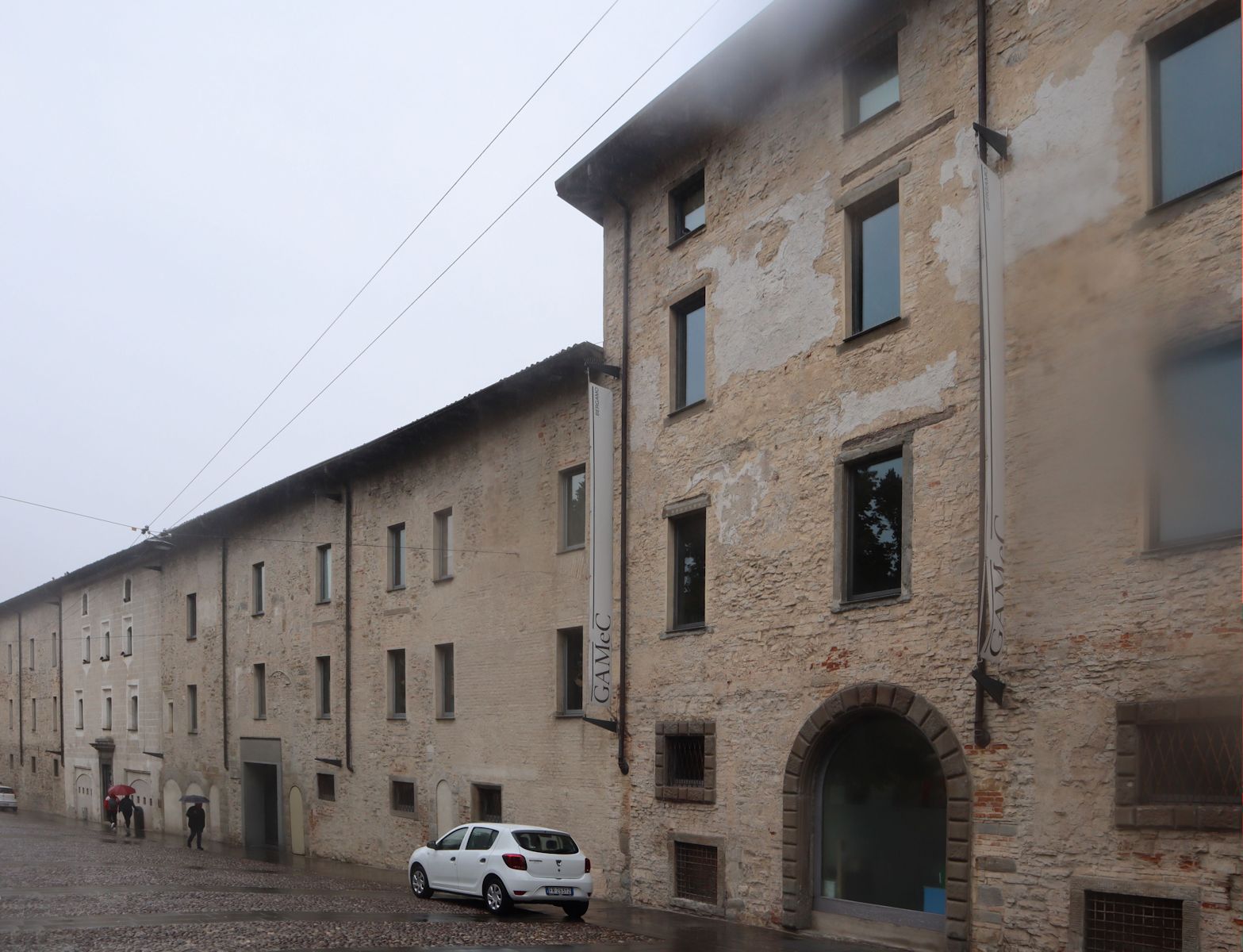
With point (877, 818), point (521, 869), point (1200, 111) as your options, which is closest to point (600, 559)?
point (521, 869)

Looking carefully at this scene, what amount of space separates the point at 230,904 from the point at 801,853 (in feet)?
28.4

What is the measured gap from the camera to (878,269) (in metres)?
16.3

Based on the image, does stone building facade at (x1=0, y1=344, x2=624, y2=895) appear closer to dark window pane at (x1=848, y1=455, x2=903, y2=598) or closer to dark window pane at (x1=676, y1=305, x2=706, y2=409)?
dark window pane at (x1=676, y1=305, x2=706, y2=409)

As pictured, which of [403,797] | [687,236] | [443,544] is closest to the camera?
[687,236]

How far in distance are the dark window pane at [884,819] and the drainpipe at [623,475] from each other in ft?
14.9

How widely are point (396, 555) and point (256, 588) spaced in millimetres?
9368

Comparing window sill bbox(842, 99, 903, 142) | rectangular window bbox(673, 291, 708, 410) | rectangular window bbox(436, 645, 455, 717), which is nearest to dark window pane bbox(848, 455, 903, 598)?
rectangular window bbox(673, 291, 708, 410)

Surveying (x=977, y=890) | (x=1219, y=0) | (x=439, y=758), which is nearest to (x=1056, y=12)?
(x=1219, y=0)

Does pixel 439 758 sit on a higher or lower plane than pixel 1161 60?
lower

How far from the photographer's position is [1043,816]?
12930mm

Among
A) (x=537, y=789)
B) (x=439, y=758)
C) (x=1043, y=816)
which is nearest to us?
(x=1043, y=816)

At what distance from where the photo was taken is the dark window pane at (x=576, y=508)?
22688 mm

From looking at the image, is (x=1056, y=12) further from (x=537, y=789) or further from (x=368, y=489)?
(x=368, y=489)

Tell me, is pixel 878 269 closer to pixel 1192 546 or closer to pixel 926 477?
pixel 926 477
